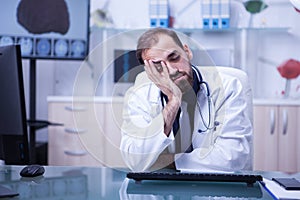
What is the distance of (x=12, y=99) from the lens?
118 cm

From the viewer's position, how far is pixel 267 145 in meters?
3.21

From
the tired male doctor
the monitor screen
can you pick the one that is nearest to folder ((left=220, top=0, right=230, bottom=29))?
the monitor screen

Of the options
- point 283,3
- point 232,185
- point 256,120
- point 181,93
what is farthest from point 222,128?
point 283,3

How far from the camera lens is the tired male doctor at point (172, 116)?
128 cm

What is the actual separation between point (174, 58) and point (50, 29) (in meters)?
2.14

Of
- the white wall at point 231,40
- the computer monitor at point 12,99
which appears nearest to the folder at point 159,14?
the white wall at point 231,40

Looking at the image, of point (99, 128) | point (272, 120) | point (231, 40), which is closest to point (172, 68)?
point (99, 128)

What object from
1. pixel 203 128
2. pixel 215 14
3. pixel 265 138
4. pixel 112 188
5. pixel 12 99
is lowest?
pixel 265 138

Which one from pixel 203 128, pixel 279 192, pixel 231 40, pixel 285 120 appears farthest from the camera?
pixel 231 40

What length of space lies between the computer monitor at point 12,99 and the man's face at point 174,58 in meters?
0.38

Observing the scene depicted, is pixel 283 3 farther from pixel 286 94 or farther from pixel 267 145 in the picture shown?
pixel 267 145

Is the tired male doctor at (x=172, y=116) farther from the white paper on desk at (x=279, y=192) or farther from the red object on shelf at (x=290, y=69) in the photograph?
the red object on shelf at (x=290, y=69)

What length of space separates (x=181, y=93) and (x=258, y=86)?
8.25ft

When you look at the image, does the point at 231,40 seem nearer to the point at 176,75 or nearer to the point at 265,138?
the point at 265,138
